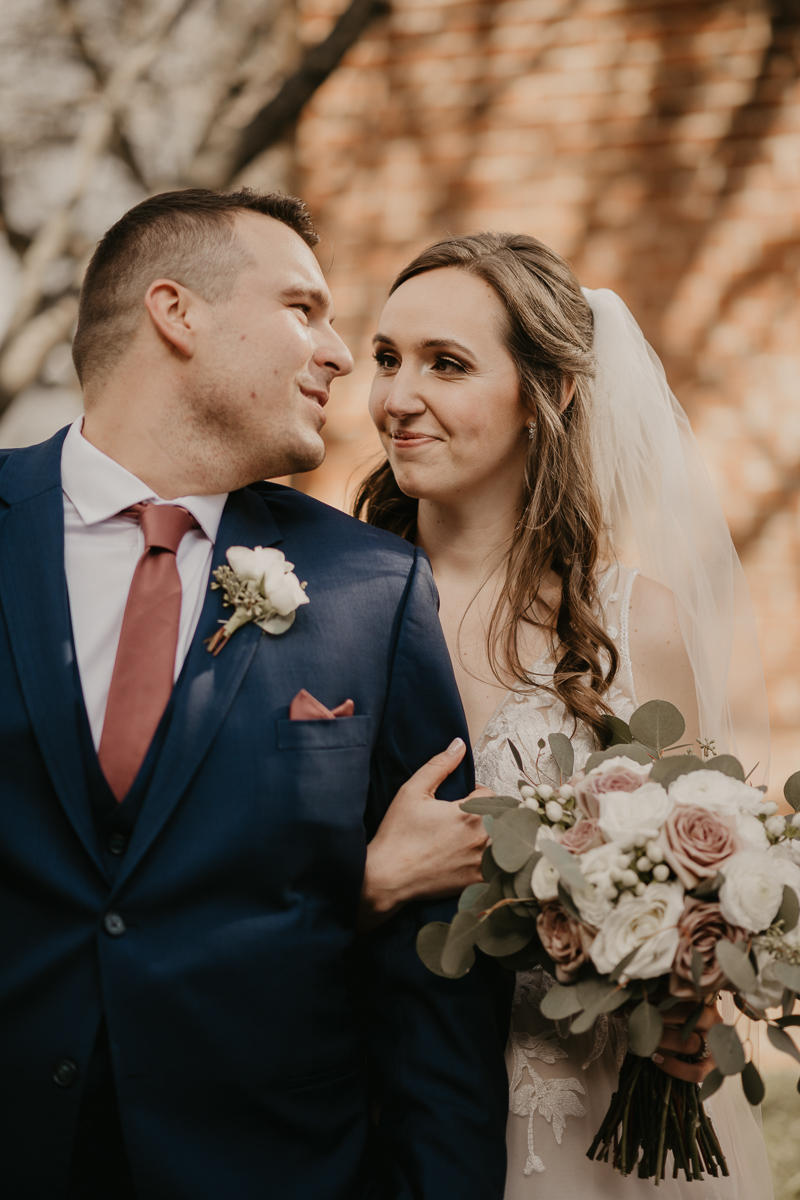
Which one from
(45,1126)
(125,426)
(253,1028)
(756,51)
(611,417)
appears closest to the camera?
(45,1126)

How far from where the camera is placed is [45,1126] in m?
1.55

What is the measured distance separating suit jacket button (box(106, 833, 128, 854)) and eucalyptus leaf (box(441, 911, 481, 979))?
596 mm

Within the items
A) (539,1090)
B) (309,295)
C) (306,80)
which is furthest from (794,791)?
(306,80)

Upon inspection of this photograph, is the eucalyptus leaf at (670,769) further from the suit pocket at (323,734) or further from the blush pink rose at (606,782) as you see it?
the suit pocket at (323,734)

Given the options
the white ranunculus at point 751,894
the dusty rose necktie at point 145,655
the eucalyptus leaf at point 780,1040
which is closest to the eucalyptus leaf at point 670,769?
the white ranunculus at point 751,894

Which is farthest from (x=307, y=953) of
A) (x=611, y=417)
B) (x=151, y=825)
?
(x=611, y=417)

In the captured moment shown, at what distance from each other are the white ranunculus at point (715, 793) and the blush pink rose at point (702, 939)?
163mm

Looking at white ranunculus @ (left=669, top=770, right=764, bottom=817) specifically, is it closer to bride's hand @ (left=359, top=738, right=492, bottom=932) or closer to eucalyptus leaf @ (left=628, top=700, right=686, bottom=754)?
eucalyptus leaf @ (left=628, top=700, right=686, bottom=754)

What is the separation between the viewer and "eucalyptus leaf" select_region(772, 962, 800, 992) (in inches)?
58.6

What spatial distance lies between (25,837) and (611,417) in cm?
200

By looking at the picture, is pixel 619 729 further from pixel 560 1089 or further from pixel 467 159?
pixel 467 159

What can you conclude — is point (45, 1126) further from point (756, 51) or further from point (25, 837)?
point (756, 51)

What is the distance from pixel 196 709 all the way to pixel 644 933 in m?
0.85

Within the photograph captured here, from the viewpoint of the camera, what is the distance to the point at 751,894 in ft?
4.93
